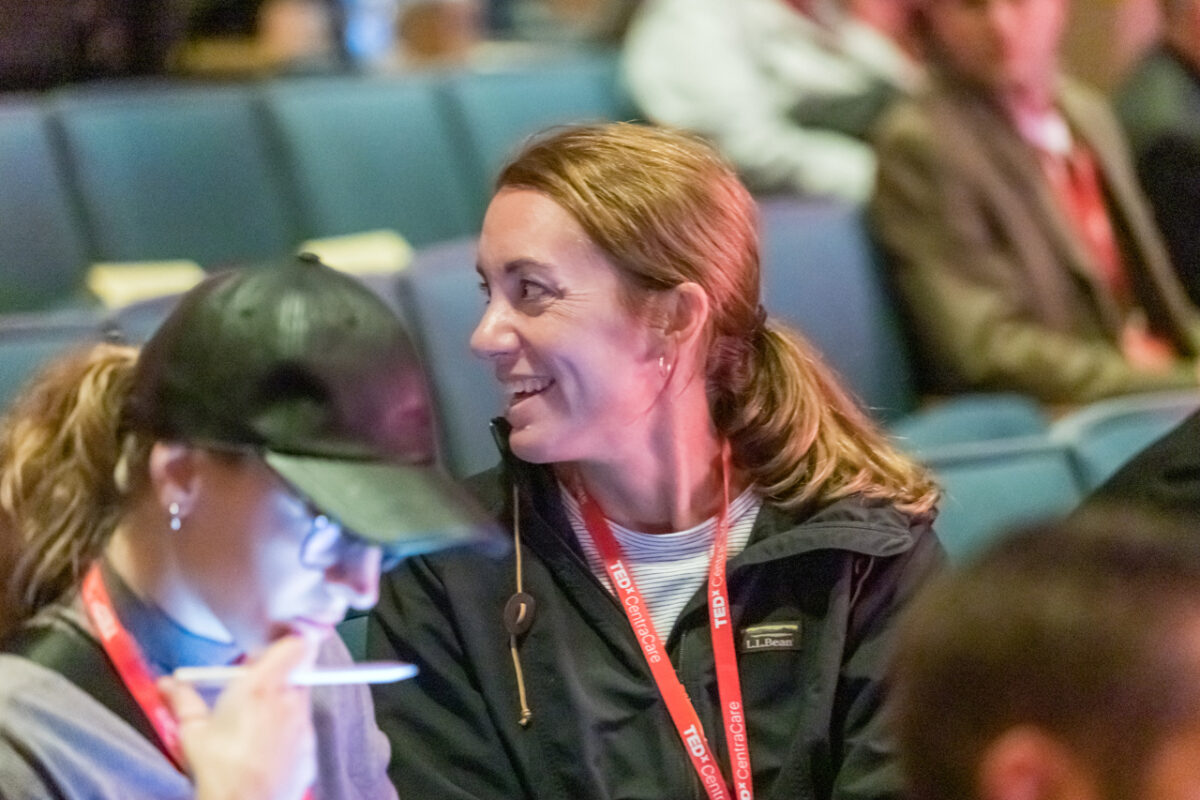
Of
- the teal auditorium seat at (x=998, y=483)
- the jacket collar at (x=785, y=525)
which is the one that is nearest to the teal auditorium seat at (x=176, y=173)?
the teal auditorium seat at (x=998, y=483)

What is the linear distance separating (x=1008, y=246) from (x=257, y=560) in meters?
2.12

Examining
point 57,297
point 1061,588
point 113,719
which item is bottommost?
point 57,297

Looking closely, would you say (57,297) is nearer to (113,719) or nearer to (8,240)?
(8,240)

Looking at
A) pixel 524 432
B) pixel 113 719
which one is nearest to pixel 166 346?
pixel 113 719

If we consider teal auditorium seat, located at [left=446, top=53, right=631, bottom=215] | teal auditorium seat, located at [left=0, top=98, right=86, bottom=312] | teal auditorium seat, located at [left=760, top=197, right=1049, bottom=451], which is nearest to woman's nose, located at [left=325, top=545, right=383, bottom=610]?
teal auditorium seat, located at [left=760, top=197, right=1049, bottom=451]

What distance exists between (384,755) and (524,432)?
0.32 meters

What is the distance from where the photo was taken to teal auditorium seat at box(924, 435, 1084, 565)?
190 centimetres

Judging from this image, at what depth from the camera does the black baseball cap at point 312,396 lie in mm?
1041

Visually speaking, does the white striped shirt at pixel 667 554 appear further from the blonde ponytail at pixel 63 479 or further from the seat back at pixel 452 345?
the seat back at pixel 452 345

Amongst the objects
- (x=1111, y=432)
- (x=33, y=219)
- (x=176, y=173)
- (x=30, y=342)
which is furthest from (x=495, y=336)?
(x=176, y=173)

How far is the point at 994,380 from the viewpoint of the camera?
2838 millimetres

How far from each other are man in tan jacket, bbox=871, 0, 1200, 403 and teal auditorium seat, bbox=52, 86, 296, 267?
135 cm

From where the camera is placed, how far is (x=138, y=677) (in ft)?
3.60

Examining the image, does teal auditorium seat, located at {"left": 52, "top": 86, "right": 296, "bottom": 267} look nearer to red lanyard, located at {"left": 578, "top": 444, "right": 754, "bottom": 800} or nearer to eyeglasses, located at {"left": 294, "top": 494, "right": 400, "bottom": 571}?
red lanyard, located at {"left": 578, "top": 444, "right": 754, "bottom": 800}
